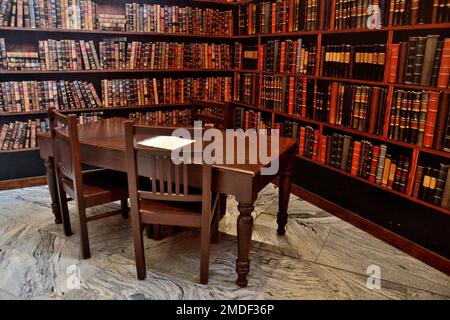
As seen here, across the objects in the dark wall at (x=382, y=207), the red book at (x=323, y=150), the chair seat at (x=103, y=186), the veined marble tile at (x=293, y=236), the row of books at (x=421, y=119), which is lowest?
the veined marble tile at (x=293, y=236)

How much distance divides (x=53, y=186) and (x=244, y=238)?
1420 mm

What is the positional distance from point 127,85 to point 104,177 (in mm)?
1425

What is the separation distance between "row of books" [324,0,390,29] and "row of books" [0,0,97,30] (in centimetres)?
204

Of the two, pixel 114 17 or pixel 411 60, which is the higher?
pixel 114 17

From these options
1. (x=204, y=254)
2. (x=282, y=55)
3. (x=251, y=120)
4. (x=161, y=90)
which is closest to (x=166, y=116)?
(x=161, y=90)

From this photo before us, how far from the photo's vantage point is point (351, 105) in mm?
2596

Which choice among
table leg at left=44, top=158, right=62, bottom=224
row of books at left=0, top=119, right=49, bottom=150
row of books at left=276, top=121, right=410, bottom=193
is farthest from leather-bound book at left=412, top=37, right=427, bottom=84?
row of books at left=0, top=119, right=49, bottom=150

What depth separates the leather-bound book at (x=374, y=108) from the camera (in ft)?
7.86

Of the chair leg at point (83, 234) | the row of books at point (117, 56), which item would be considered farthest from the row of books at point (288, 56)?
the chair leg at point (83, 234)

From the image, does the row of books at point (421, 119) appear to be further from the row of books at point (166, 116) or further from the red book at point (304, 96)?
the row of books at point (166, 116)

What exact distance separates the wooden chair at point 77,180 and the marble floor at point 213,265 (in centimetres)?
20

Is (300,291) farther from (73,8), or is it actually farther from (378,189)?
(73,8)

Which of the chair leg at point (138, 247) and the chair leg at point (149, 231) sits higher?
the chair leg at point (138, 247)

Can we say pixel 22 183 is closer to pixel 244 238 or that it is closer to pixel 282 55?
pixel 244 238
